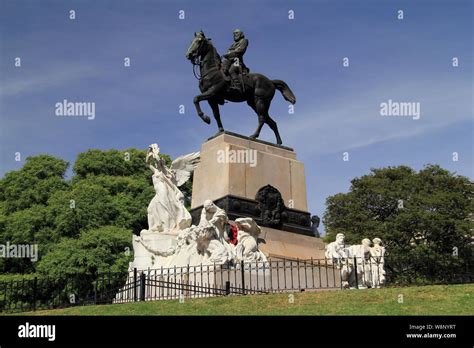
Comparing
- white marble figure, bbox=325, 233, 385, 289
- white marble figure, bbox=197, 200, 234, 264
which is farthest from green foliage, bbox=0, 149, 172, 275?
white marble figure, bbox=197, 200, 234, 264

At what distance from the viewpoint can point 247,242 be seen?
74.1 feet

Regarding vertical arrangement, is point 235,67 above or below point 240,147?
above

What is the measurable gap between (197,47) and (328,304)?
1150 centimetres

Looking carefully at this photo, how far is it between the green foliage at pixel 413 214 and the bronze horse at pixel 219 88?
17.3 m

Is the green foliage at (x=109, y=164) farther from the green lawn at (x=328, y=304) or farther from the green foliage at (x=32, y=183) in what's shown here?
the green lawn at (x=328, y=304)

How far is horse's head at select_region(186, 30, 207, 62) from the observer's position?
84.0 ft

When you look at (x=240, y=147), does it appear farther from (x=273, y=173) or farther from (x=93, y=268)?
(x=93, y=268)

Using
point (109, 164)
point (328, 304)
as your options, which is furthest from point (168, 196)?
point (109, 164)

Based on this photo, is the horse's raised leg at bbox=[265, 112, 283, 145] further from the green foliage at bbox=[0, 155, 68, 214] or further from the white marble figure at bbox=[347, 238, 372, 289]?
the green foliage at bbox=[0, 155, 68, 214]

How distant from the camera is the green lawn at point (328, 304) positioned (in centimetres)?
1628

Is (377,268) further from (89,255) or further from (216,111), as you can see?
(89,255)

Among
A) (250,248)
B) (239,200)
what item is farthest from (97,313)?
(239,200)
